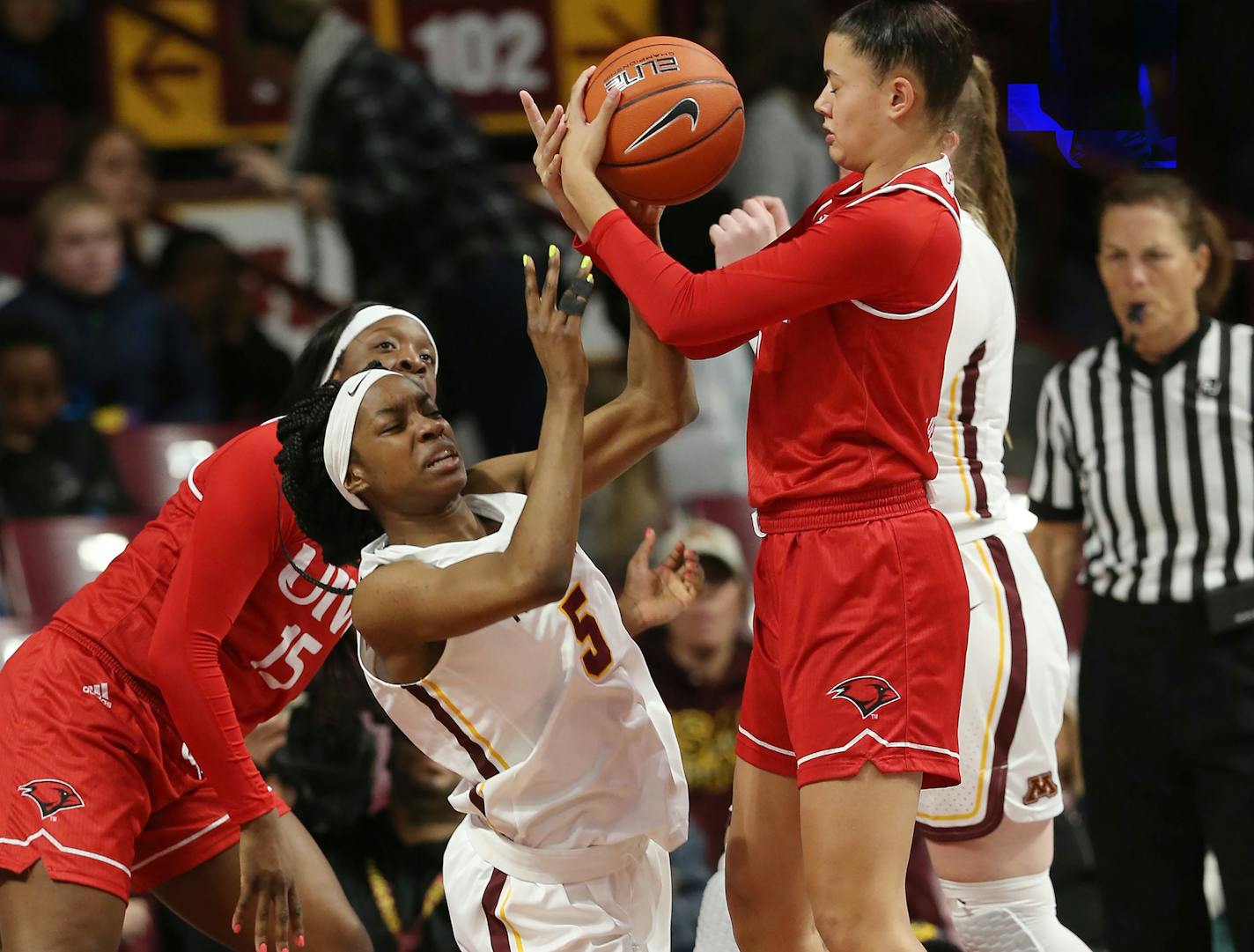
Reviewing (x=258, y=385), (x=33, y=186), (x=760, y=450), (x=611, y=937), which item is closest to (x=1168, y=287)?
(x=760, y=450)

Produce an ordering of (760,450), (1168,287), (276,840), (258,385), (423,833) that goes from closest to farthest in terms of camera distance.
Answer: (760,450) → (276,840) → (1168,287) → (423,833) → (258,385)

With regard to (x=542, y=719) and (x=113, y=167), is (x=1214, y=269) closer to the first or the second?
(x=542, y=719)

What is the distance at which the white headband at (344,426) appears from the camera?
10.3ft

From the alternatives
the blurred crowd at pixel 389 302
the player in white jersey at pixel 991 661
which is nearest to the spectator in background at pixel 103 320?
the blurred crowd at pixel 389 302

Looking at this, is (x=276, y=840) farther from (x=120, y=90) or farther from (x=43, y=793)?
(x=120, y=90)

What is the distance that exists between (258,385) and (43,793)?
3.62m

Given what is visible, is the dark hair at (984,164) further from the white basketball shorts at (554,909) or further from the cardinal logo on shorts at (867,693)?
the white basketball shorts at (554,909)

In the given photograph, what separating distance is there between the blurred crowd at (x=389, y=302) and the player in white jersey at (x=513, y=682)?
1.52 metres

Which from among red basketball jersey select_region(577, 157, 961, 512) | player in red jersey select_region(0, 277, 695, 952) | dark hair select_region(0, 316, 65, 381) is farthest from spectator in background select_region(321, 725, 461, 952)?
dark hair select_region(0, 316, 65, 381)

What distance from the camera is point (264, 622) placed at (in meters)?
3.73

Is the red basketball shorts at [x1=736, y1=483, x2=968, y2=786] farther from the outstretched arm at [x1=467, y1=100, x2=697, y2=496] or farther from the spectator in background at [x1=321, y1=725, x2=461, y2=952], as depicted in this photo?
the spectator in background at [x1=321, y1=725, x2=461, y2=952]

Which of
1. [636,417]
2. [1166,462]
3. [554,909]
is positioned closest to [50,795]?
[554,909]

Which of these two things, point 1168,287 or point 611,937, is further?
point 1168,287

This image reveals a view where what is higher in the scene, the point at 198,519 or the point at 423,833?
the point at 198,519
